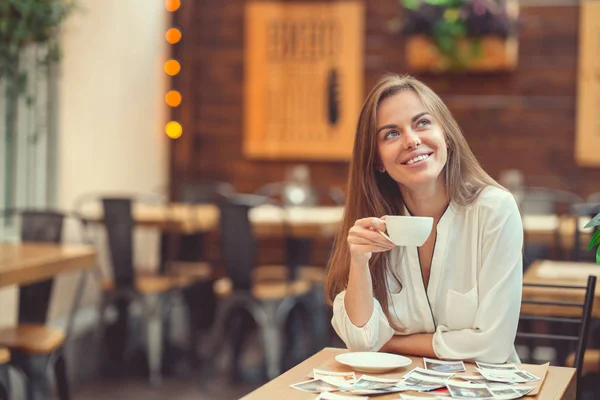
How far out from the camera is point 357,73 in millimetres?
7035

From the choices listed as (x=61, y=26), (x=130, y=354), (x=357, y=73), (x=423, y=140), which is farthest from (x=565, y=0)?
(x=423, y=140)

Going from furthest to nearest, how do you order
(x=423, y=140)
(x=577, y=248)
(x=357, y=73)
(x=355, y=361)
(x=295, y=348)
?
(x=357, y=73) → (x=295, y=348) → (x=577, y=248) → (x=423, y=140) → (x=355, y=361)

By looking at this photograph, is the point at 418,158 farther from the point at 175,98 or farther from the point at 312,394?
the point at 175,98

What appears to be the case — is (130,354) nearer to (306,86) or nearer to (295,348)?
(295,348)

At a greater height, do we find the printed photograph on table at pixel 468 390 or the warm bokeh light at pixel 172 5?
the warm bokeh light at pixel 172 5

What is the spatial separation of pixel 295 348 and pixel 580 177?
107 inches

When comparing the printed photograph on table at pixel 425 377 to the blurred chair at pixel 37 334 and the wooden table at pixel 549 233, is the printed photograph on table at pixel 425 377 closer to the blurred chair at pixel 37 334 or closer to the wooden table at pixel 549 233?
the blurred chair at pixel 37 334

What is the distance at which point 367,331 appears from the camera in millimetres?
1971

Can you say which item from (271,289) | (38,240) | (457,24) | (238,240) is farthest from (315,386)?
(457,24)

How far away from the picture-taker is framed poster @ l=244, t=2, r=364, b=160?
7.05 meters

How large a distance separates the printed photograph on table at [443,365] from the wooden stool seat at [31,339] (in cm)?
188

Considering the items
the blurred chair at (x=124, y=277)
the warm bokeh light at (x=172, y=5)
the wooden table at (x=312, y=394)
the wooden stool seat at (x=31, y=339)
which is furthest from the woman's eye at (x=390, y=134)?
the warm bokeh light at (x=172, y=5)

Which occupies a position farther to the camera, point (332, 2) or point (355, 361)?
point (332, 2)

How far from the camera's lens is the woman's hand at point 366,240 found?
1831 millimetres
